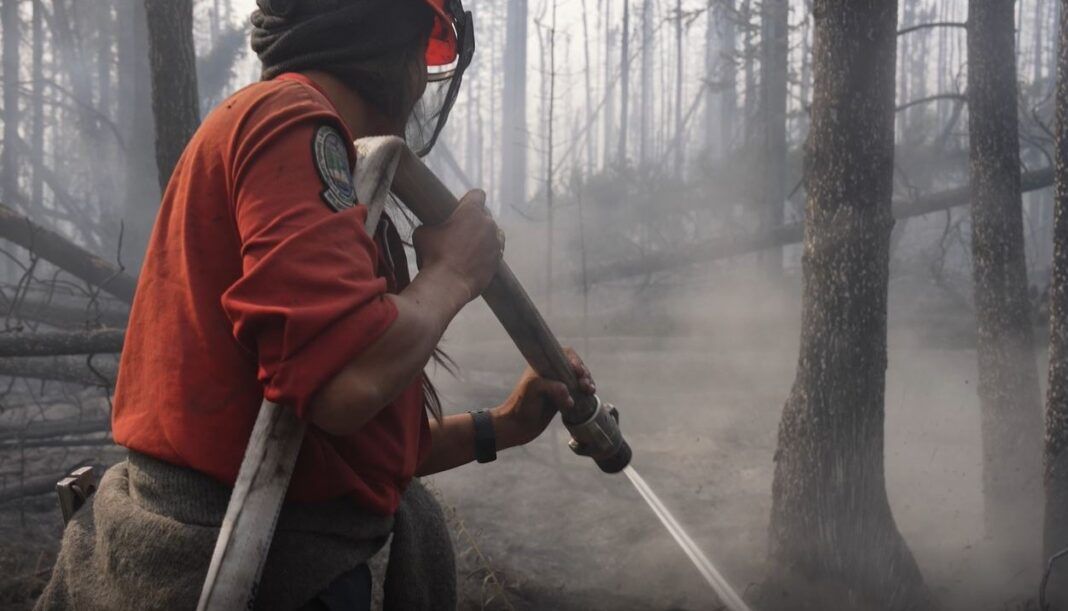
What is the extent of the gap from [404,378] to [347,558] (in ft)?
1.35

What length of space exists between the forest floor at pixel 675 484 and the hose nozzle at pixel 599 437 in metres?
2.91

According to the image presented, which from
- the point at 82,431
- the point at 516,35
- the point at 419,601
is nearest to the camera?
the point at 419,601

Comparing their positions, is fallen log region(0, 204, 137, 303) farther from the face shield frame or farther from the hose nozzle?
the hose nozzle

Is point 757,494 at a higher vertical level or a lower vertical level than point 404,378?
lower

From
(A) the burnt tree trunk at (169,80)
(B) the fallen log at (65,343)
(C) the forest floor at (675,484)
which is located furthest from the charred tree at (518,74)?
(B) the fallen log at (65,343)

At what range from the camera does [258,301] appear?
1154mm

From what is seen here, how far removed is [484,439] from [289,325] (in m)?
1.04

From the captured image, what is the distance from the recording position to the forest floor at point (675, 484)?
538 centimetres

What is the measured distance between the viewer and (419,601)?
1738 millimetres

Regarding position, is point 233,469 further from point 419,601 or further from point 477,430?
point 477,430

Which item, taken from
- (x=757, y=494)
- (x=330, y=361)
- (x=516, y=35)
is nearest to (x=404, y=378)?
(x=330, y=361)

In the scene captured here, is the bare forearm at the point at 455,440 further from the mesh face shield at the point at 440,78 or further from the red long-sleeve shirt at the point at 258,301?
the mesh face shield at the point at 440,78

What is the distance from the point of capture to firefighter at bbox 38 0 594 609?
3.83 feet

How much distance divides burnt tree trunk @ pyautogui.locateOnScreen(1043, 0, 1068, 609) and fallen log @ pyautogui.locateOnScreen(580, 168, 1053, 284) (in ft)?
22.6
